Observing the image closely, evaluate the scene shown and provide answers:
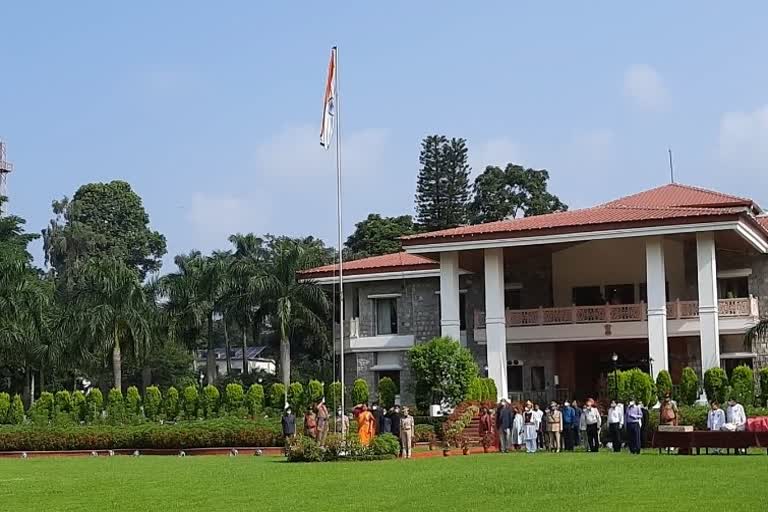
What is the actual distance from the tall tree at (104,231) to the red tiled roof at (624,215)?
4499cm

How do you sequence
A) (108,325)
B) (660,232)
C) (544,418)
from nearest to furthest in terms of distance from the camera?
(544,418), (660,232), (108,325)

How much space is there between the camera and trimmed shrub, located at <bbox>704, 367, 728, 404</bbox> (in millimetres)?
34847

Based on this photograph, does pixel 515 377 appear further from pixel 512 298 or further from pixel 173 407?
pixel 173 407

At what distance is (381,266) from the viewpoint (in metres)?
46.9

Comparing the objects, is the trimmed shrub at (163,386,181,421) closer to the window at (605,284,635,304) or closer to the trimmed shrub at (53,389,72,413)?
the trimmed shrub at (53,389,72,413)

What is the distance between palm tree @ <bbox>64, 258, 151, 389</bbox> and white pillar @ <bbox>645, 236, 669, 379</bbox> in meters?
22.9

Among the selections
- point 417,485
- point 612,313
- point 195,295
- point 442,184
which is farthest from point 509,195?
point 417,485

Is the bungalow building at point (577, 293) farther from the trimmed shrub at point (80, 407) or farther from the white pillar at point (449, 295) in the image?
the trimmed shrub at point (80, 407)

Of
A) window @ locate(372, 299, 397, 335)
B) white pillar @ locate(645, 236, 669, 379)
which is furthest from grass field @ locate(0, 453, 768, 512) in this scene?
window @ locate(372, 299, 397, 335)

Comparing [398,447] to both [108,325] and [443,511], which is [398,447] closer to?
[443,511]

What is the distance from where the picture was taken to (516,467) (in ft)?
74.5

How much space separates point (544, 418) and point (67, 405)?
21476mm

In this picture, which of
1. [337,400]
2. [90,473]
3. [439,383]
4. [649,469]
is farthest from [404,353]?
[649,469]

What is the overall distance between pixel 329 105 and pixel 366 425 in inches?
322
